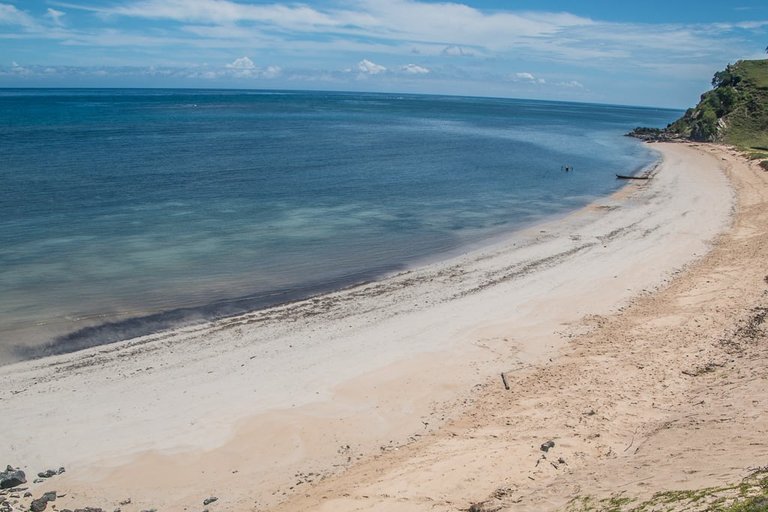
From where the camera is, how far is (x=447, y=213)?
137ft

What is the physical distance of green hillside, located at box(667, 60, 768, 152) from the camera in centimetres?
8350

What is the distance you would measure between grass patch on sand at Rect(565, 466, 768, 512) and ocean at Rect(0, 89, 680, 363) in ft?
54.5

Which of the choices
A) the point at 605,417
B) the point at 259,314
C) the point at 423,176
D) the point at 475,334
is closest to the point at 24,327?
the point at 259,314

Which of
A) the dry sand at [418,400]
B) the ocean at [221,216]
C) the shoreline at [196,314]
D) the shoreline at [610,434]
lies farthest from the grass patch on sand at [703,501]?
the ocean at [221,216]

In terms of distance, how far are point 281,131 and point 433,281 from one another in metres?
76.7

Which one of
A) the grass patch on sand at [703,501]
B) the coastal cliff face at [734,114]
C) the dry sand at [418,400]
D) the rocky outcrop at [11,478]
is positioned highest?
the coastal cliff face at [734,114]

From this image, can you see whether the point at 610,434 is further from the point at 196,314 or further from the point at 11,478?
the point at 196,314

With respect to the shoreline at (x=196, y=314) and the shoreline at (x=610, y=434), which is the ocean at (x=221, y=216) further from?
the shoreline at (x=610, y=434)

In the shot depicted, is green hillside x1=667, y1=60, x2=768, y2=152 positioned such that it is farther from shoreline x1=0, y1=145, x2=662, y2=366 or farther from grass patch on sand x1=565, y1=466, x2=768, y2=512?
grass patch on sand x1=565, y1=466, x2=768, y2=512

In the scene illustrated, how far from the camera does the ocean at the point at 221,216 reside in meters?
23.7

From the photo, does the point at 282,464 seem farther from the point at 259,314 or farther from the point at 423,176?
the point at 423,176

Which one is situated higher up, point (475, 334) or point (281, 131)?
point (281, 131)

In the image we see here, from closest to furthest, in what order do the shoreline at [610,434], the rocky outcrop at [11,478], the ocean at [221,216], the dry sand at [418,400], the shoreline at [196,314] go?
the shoreline at [610,434] → the dry sand at [418,400] → the rocky outcrop at [11,478] → the shoreline at [196,314] → the ocean at [221,216]

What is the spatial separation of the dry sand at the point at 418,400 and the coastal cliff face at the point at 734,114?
6358cm
